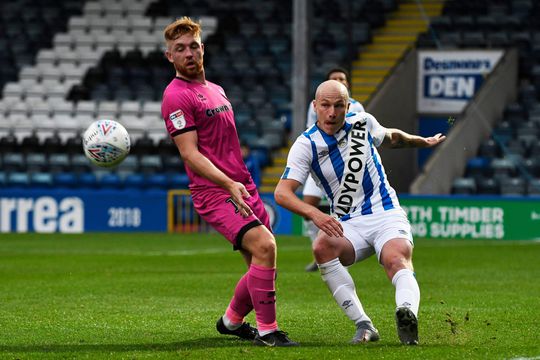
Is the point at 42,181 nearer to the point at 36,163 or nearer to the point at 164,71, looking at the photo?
the point at 36,163

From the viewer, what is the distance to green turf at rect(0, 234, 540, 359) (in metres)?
8.09

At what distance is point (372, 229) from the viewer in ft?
27.9

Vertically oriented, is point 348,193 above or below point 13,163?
above

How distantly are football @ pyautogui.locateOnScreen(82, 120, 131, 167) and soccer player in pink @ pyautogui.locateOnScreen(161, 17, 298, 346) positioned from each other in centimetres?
85

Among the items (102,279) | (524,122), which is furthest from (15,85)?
(102,279)

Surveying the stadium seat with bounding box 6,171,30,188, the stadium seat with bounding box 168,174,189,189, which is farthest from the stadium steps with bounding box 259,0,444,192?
the stadium seat with bounding box 6,171,30,188

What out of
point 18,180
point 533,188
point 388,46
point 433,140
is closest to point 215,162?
point 433,140

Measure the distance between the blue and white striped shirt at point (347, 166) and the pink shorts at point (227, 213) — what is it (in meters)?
0.35

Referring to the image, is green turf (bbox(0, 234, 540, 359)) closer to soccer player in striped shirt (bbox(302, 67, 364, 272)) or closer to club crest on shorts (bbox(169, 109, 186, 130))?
soccer player in striped shirt (bbox(302, 67, 364, 272))

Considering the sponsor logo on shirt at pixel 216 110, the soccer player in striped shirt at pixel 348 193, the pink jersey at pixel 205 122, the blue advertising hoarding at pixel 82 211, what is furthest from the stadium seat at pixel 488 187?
the sponsor logo on shirt at pixel 216 110

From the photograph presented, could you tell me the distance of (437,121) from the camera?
92.3ft

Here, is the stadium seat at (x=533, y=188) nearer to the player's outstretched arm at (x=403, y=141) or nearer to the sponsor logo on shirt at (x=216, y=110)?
the player's outstretched arm at (x=403, y=141)

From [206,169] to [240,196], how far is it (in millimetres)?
350

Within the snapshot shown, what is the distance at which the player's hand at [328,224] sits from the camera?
26.2ft
